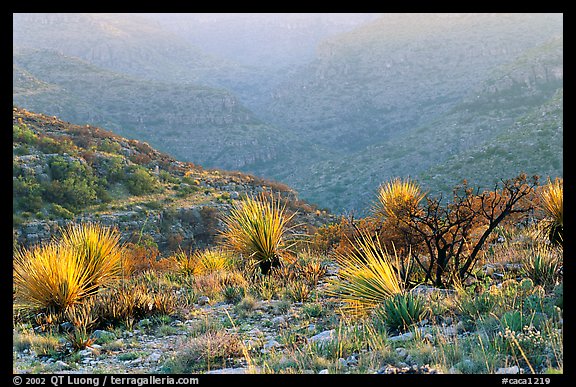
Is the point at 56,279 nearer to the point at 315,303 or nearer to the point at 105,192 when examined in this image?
the point at 315,303

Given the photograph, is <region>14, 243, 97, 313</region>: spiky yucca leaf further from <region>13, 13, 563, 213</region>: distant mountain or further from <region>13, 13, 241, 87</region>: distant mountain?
<region>13, 13, 241, 87</region>: distant mountain

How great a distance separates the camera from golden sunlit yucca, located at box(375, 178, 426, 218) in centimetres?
796

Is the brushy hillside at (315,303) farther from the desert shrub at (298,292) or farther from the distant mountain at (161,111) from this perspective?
the distant mountain at (161,111)

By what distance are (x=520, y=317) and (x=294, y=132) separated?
119011 mm

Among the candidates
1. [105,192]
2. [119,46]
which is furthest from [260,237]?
[119,46]

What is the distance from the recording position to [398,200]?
27.9ft

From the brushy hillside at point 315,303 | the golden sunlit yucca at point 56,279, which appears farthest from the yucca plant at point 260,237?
the golden sunlit yucca at point 56,279

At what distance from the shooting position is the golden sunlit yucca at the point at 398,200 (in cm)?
796

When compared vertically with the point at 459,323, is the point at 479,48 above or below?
above

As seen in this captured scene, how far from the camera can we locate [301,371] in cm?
401

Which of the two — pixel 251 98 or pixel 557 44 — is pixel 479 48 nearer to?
pixel 557 44

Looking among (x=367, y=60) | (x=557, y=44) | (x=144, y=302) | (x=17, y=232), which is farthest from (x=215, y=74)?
(x=144, y=302)

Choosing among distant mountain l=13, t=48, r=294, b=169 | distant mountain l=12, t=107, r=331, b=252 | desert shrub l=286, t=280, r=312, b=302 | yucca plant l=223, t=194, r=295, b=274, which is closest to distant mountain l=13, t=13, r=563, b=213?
distant mountain l=13, t=48, r=294, b=169
